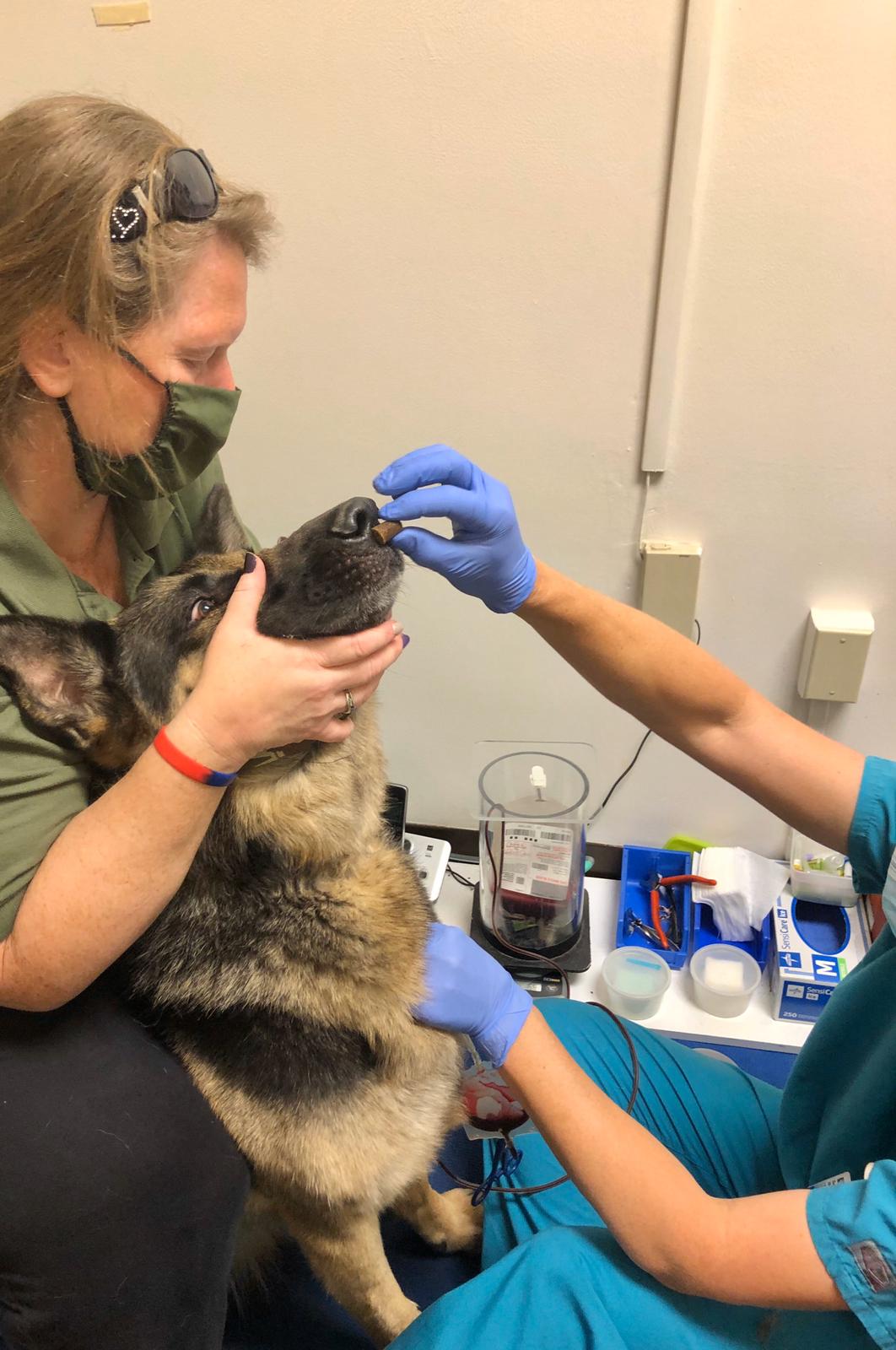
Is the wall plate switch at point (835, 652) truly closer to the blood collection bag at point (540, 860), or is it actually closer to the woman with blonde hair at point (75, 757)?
the blood collection bag at point (540, 860)

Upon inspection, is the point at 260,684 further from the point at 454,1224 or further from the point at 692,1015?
the point at 692,1015

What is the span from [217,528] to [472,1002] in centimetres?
82

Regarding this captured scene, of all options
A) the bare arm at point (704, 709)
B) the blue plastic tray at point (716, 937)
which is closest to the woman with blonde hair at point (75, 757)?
the bare arm at point (704, 709)

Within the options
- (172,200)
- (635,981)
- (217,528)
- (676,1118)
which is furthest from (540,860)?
(172,200)

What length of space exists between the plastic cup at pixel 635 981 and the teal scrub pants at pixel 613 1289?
491mm

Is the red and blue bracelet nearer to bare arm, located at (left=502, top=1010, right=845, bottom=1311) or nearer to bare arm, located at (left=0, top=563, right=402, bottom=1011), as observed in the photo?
bare arm, located at (left=0, top=563, right=402, bottom=1011)

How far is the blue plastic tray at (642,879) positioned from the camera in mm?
2107

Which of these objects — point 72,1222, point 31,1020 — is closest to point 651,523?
point 31,1020

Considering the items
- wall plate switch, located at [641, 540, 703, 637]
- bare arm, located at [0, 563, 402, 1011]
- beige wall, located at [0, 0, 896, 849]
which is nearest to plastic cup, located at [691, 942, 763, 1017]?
→ beige wall, located at [0, 0, 896, 849]

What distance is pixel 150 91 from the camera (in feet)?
5.11

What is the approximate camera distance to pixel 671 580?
183 cm

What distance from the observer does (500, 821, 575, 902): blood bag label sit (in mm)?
2029

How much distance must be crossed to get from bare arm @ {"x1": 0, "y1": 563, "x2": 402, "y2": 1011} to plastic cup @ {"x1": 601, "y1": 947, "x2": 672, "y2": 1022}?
1.30 meters

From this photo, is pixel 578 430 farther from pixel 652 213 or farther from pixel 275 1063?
pixel 275 1063
